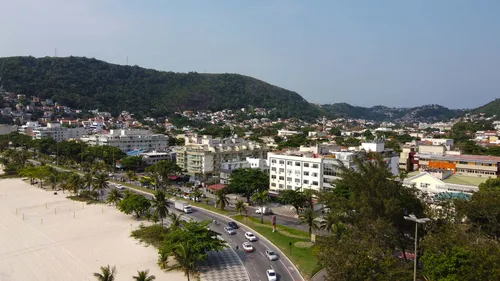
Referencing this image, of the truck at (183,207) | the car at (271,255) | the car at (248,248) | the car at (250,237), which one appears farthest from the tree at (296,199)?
the car at (271,255)

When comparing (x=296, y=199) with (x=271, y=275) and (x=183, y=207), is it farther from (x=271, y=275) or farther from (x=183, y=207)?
(x=271, y=275)

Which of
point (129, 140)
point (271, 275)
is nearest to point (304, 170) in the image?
point (271, 275)

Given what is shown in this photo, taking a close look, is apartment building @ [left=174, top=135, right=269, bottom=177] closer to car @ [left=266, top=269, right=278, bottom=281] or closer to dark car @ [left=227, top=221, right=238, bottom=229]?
dark car @ [left=227, top=221, right=238, bottom=229]

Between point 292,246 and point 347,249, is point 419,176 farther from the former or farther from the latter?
point 347,249

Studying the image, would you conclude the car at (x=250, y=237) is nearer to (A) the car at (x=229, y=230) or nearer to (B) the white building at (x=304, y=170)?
(A) the car at (x=229, y=230)

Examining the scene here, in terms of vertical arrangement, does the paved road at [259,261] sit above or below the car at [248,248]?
below
